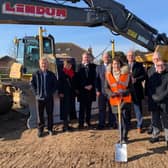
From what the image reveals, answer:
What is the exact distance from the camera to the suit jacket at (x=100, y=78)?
9.49 m

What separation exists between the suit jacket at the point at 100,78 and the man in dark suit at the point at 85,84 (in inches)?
6.4

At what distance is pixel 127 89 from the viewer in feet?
26.1

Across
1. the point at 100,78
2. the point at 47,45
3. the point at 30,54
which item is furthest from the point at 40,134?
the point at 30,54

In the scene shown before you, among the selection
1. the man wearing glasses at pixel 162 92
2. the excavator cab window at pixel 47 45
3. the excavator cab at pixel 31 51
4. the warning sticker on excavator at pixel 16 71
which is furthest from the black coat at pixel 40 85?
the warning sticker on excavator at pixel 16 71

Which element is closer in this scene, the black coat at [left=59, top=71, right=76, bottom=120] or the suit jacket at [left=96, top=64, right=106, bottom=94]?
the suit jacket at [left=96, top=64, right=106, bottom=94]

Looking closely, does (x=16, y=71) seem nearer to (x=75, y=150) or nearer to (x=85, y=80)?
(x=85, y=80)

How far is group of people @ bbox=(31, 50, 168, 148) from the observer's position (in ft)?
26.0

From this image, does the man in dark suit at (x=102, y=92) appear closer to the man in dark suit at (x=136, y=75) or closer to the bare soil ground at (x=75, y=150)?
the bare soil ground at (x=75, y=150)

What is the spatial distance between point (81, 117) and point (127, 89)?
2.29 meters

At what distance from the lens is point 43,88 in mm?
9188

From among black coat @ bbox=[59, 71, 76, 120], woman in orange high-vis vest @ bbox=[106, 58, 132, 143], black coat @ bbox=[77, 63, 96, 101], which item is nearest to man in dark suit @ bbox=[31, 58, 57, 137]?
black coat @ bbox=[59, 71, 76, 120]

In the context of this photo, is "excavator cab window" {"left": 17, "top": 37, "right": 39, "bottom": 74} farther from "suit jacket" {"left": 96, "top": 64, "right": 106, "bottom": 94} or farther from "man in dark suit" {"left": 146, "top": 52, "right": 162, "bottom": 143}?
"man in dark suit" {"left": 146, "top": 52, "right": 162, "bottom": 143}

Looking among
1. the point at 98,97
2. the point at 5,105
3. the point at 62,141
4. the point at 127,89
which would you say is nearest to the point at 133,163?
the point at 127,89

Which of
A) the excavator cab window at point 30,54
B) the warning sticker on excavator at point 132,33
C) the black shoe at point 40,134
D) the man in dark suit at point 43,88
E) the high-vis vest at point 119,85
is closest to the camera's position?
the high-vis vest at point 119,85
